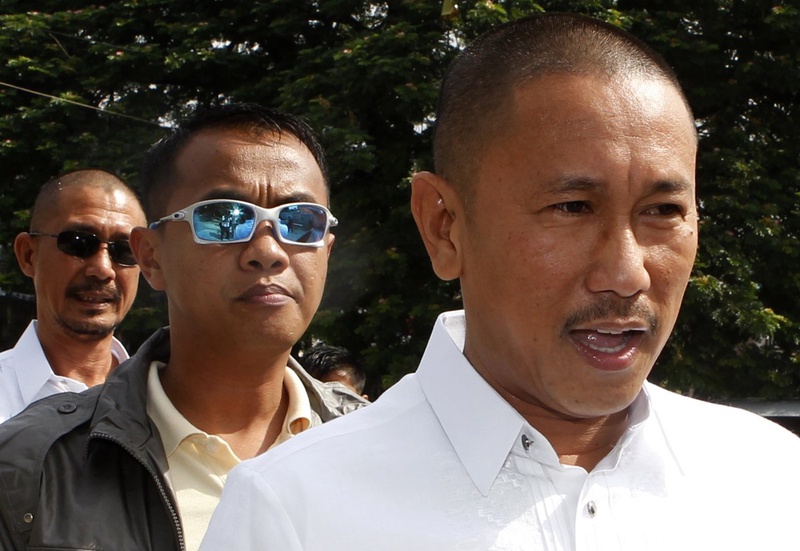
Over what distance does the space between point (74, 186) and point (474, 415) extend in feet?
9.86

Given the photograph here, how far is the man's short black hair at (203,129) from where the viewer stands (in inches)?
115

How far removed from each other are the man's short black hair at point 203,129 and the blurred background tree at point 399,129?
7481mm

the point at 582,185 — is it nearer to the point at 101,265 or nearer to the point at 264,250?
the point at 264,250

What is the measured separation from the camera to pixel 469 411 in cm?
169

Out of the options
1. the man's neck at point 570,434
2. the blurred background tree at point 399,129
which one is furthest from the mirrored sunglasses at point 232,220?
the blurred background tree at point 399,129

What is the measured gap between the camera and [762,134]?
35.9 feet

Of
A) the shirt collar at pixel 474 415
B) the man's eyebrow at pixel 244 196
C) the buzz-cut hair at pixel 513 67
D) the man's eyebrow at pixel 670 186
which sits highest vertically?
the buzz-cut hair at pixel 513 67

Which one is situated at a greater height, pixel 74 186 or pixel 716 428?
pixel 74 186

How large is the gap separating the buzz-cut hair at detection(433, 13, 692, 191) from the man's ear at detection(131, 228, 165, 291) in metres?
1.27

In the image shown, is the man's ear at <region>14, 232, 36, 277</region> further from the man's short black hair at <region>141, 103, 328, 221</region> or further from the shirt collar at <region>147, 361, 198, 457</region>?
the shirt collar at <region>147, 361, 198, 457</region>

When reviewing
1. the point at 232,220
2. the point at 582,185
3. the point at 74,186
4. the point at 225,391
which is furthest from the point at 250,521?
the point at 74,186

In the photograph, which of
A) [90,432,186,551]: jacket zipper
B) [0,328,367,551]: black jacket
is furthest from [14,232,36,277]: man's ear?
[90,432,186,551]: jacket zipper

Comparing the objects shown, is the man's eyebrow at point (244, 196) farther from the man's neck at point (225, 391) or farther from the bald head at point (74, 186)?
the bald head at point (74, 186)

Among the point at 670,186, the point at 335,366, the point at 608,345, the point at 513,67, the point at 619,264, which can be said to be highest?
the point at 513,67
